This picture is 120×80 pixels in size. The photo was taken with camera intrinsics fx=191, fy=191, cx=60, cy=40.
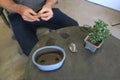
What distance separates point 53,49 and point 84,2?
1396 millimetres

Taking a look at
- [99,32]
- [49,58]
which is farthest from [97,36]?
[49,58]

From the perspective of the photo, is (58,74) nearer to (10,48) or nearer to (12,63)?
(12,63)

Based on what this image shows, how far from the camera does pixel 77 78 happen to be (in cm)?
95

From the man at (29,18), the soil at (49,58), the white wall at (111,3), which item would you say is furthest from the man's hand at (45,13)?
the white wall at (111,3)

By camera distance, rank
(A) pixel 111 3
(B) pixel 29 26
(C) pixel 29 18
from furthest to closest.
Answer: (A) pixel 111 3 → (B) pixel 29 26 → (C) pixel 29 18

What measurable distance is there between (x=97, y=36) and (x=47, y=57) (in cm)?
29

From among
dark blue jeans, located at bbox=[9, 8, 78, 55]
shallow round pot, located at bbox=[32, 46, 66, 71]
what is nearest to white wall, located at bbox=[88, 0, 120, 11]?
dark blue jeans, located at bbox=[9, 8, 78, 55]

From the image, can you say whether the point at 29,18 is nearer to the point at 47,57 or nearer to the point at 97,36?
the point at 47,57

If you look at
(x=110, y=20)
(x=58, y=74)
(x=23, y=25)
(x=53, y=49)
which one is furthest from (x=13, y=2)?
(x=110, y=20)

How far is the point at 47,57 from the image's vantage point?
3.41ft

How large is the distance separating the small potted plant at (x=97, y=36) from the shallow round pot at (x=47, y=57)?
0.16m

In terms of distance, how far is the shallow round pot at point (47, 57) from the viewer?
3.16 feet

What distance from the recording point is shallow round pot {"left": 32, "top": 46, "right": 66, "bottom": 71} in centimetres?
96

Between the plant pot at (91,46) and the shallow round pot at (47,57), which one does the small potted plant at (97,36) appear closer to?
the plant pot at (91,46)
